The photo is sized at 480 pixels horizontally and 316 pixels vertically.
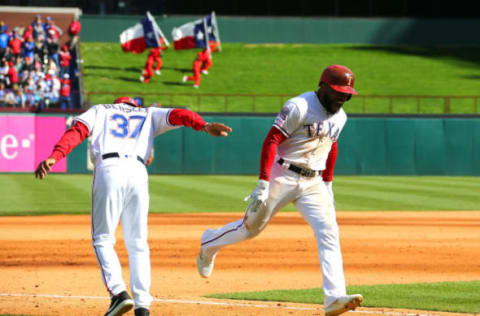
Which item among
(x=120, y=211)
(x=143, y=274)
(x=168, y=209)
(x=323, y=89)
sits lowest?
(x=168, y=209)

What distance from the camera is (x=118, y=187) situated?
634 centimetres

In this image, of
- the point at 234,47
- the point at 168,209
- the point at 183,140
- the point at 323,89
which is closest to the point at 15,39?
the point at 183,140

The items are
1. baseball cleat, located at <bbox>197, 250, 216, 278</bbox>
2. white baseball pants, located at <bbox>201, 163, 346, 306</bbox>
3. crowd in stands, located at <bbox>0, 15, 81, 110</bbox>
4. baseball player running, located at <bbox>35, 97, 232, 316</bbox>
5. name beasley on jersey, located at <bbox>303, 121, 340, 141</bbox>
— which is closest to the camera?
baseball player running, located at <bbox>35, 97, 232, 316</bbox>

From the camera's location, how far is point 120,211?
6430 millimetres

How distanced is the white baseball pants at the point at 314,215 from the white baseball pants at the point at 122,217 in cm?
124

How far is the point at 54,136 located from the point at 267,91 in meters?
11.1

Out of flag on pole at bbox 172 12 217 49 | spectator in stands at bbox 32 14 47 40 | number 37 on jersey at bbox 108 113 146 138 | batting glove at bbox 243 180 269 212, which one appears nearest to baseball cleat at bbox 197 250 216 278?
batting glove at bbox 243 180 269 212

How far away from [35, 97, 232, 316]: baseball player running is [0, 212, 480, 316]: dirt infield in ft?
3.02

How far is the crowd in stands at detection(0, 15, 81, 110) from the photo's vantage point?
30406mm

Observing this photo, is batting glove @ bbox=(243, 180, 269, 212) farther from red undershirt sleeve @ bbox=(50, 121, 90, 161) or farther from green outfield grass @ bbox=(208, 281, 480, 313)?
red undershirt sleeve @ bbox=(50, 121, 90, 161)

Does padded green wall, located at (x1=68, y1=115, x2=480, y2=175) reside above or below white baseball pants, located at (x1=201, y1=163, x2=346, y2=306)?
below

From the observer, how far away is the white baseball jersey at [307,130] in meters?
6.98

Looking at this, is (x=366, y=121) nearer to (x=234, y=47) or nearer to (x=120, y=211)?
(x=234, y=47)

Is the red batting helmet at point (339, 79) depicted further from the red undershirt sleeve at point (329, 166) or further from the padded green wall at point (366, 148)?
the padded green wall at point (366, 148)
